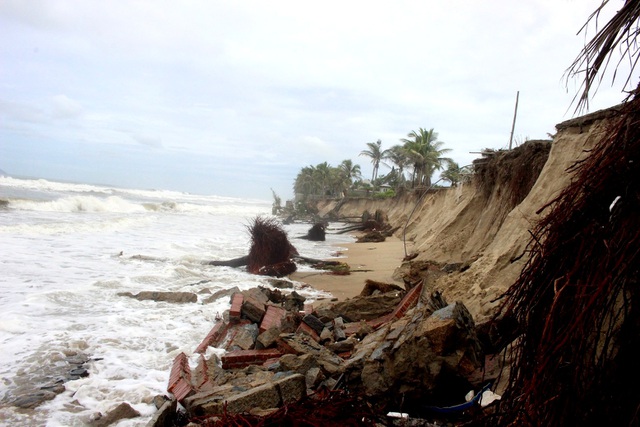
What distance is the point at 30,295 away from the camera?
8.14 meters

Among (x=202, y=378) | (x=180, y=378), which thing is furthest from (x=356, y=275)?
(x=180, y=378)

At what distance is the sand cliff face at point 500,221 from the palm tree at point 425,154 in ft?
111

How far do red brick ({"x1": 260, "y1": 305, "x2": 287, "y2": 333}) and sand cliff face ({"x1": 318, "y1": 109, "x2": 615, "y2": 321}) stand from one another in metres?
2.62

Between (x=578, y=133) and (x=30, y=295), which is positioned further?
(x=30, y=295)

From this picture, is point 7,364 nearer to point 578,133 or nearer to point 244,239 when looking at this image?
point 578,133

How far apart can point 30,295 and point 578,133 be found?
10.4 meters

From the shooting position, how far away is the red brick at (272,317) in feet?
21.6

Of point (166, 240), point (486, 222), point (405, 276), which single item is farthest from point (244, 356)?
point (166, 240)

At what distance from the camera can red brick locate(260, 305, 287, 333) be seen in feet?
21.6

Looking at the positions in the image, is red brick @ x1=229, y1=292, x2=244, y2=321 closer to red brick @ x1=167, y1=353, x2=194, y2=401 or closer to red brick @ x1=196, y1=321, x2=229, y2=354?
red brick @ x1=196, y1=321, x2=229, y2=354

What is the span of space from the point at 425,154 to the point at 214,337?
43.1 metres

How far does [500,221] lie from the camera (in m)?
→ 9.94

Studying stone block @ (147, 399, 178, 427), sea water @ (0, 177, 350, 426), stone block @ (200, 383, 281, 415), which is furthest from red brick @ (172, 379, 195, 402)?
stone block @ (200, 383, 281, 415)

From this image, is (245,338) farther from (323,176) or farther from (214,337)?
(323,176)
